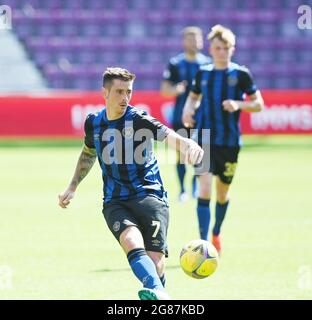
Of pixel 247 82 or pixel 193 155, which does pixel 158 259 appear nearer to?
pixel 193 155

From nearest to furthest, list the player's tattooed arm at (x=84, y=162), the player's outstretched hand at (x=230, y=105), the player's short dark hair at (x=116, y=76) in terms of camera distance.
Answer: the player's short dark hair at (x=116, y=76) < the player's tattooed arm at (x=84, y=162) < the player's outstretched hand at (x=230, y=105)

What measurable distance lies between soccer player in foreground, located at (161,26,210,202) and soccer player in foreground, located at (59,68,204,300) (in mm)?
7002

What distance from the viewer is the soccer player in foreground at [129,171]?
637 cm

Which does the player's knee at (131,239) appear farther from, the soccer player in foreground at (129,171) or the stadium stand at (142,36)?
the stadium stand at (142,36)

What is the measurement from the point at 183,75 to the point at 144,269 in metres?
8.50

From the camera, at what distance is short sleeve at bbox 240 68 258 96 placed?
30.1 ft

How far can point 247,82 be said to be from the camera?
920 centimetres

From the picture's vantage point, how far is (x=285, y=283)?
7.53 meters

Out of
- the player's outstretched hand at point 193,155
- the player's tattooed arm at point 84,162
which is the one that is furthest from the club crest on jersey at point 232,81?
the player's outstretched hand at point 193,155

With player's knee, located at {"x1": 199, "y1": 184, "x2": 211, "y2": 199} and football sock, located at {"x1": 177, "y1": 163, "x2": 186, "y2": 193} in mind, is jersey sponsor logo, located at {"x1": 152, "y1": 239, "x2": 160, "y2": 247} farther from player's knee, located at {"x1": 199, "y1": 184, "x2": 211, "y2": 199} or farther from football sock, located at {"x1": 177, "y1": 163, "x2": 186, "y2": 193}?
football sock, located at {"x1": 177, "y1": 163, "x2": 186, "y2": 193}

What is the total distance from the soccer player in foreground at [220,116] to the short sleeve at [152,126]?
2717mm

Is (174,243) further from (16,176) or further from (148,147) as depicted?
(16,176)

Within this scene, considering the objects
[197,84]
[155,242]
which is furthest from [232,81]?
[155,242]

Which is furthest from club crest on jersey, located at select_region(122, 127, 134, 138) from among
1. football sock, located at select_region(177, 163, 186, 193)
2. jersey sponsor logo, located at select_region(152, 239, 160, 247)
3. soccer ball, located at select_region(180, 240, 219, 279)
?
football sock, located at select_region(177, 163, 186, 193)
